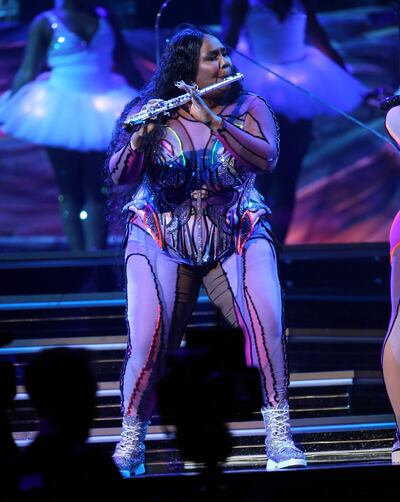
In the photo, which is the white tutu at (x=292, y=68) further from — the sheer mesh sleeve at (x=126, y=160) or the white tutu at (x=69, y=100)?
the sheer mesh sleeve at (x=126, y=160)

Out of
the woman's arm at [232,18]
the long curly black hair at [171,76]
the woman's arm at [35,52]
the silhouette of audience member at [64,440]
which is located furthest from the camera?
the woman's arm at [232,18]

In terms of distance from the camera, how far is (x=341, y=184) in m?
7.59

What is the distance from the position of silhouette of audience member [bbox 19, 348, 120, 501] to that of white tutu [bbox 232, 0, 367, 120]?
4815mm

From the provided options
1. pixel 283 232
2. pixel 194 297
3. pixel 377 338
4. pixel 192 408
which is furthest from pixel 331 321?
pixel 192 408

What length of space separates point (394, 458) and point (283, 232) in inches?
145

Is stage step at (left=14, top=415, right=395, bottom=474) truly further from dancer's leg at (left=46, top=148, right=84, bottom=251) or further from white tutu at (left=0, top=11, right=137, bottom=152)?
white tutu at (left=0, top=11, right=137, bottom=152)

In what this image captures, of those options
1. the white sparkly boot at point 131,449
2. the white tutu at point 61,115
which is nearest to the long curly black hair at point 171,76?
the white sparkly boot at point 131,449

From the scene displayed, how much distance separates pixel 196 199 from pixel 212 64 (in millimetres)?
564

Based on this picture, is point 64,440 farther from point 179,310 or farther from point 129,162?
point 129,162

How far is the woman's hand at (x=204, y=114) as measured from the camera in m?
3.90

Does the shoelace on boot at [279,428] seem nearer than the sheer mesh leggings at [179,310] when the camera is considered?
Yes

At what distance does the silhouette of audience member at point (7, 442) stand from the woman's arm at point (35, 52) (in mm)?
4405

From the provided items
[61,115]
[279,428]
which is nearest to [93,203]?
[61,115]

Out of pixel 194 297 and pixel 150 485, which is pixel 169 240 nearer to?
pixel 194 297
